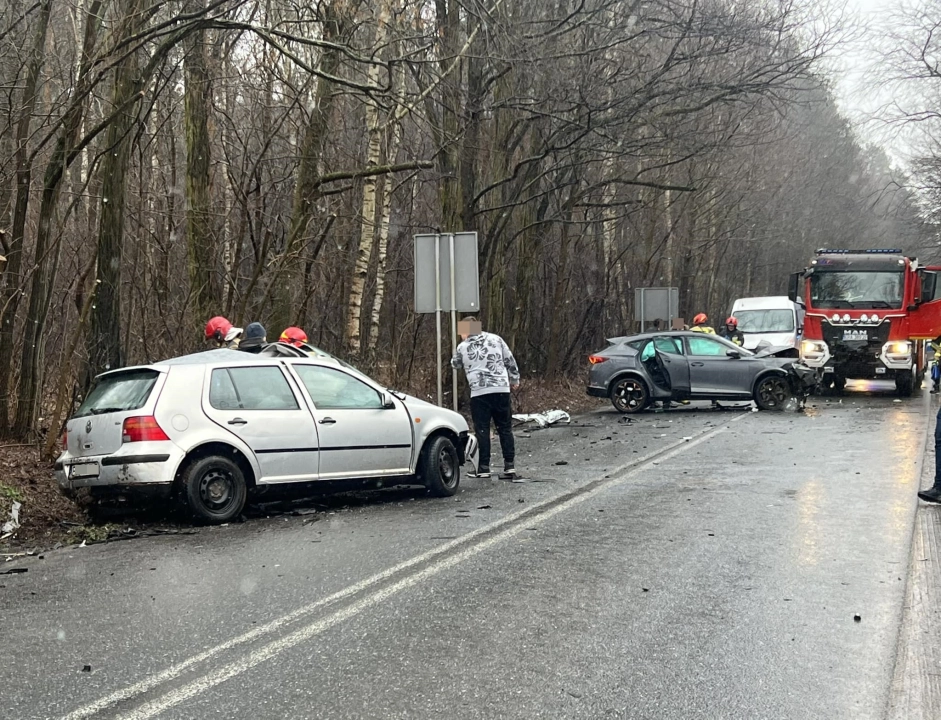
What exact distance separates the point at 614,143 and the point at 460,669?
1699 cm

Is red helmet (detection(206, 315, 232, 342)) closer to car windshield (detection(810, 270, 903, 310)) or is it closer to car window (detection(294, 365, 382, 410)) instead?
car window (detection(294, 365, 382, 410))

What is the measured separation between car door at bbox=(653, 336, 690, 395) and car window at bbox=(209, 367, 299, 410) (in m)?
12.9

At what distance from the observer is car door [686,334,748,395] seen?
2162 centimetres

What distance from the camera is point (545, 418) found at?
66.0 ft

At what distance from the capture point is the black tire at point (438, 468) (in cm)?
1098

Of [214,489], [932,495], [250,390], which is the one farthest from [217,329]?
[932,495]

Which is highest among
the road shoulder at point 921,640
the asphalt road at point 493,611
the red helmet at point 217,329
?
the red helmet at point 217,329

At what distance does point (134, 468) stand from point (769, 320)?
85.3 feet

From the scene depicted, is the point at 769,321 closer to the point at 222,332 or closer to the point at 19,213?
the point at 222,332

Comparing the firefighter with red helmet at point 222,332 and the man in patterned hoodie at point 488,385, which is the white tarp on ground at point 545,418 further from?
the firefighter with red helmet at point 222,332

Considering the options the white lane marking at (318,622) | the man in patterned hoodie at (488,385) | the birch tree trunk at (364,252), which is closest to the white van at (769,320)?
the birch tree trunk at (364,252)

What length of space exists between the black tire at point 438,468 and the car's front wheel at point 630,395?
1118 cm

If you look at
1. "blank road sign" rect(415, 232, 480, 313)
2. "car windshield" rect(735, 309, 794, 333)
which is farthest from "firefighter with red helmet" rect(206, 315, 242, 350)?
"car windshield" rect(735, 309, 794, 333)

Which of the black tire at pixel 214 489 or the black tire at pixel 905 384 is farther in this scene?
the black tire at pixel 905 384
